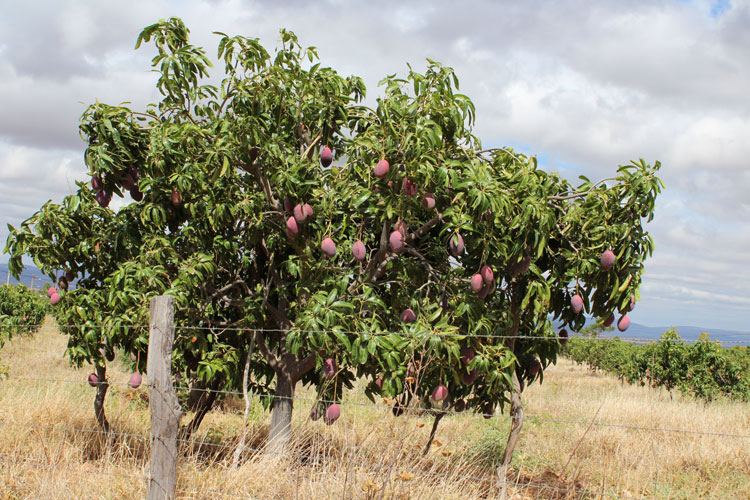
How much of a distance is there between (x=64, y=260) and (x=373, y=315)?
224cm

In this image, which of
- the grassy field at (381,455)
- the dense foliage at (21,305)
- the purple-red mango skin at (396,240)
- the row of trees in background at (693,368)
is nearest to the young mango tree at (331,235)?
the purple-red mango skin at (396,240)

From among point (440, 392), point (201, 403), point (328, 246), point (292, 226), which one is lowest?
point (201, 403)

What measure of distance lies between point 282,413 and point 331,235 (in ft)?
4.78

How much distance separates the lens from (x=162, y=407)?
9.90 feet

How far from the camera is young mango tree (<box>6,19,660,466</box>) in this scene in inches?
127

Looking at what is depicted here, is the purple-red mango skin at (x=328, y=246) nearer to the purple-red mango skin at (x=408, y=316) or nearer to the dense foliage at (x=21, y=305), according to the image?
the purple-red mango skin at (x=408, y=316)

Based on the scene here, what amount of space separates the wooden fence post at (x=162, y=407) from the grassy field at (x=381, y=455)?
34 cm

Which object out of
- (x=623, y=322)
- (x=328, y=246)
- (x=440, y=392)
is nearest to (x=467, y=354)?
(x=440, y=392)

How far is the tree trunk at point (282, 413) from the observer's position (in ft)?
13.3

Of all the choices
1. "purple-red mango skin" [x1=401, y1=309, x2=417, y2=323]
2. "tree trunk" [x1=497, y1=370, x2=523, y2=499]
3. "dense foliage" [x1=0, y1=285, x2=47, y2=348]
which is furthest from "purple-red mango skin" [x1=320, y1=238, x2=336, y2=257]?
"dense foliage" [x1=0, y1=285, x2=47, y2=348]

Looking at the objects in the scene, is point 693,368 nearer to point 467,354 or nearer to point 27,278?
point 467,354

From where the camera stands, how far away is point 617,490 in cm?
435

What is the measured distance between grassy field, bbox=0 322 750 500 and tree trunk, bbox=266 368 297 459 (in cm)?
12

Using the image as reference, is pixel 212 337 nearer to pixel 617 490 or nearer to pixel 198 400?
pixel 198 400
